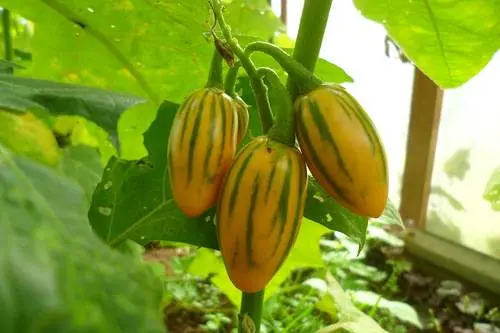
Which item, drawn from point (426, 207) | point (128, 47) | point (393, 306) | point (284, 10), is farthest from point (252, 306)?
point (284, 10)

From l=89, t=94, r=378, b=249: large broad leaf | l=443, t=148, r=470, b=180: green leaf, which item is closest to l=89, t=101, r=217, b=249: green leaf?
l=89, t=94, r=378, b=249: large broad leaf

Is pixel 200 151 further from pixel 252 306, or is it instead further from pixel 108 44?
pixel 108 44

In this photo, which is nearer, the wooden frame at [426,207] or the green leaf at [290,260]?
the green leaf at [290,260]

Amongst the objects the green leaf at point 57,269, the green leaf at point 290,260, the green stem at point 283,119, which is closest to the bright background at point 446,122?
the green leaf at point 290,260

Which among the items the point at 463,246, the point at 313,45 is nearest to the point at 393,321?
the point at 463,246

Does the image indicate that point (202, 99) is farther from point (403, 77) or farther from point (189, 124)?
point (403, 77)

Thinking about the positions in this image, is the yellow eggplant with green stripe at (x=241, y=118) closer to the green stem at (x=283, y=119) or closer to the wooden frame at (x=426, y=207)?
the green stem at (x=283, y=119)

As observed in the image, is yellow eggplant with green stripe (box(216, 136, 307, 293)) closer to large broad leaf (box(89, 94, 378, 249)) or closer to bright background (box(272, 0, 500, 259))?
large broad leaf (box(89, 94, 378, 249))
